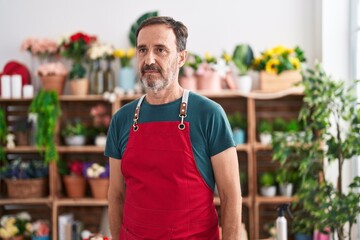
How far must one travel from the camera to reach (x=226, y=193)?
5.55 feet

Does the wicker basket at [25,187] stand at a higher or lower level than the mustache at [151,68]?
lower

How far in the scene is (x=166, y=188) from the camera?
1.68 meters

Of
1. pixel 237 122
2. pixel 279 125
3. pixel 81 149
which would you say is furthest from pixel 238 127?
pixel 81 149

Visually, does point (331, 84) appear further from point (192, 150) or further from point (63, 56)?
point (63, 56)

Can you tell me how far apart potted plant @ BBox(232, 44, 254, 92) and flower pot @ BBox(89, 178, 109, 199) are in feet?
4.28

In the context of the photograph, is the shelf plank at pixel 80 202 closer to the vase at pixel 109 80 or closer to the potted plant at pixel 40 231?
the potted plant at pixel 40 231

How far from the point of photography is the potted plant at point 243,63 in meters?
4.11

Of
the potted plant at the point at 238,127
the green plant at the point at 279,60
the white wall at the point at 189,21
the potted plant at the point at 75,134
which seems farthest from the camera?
the white wall at the point at 189,21

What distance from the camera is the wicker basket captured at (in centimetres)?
418

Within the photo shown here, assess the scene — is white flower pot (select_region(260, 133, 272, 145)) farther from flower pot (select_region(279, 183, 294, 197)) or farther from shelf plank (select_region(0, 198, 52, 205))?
shelf plank (select_region(0, 198, 52, 205))

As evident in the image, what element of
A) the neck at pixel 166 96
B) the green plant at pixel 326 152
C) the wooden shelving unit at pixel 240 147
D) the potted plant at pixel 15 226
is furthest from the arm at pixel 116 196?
the potted plant at pixel 15 226

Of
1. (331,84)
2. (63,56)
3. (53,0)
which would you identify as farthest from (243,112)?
(53,0)

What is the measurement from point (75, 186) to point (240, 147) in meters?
1.36

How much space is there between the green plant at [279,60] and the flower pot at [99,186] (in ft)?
5.01
